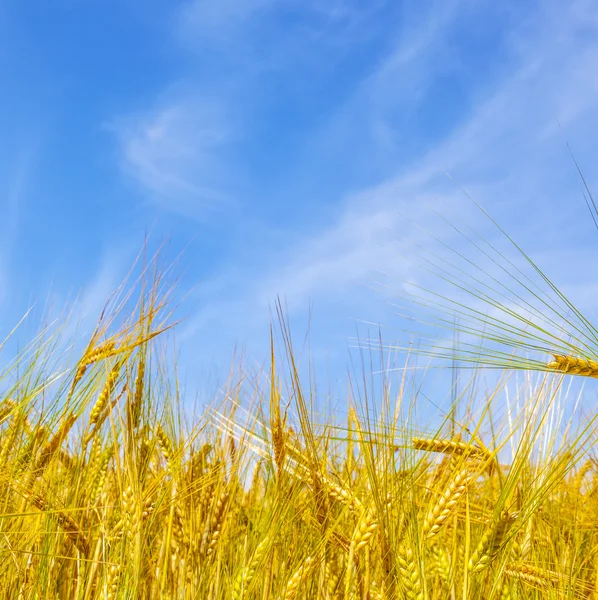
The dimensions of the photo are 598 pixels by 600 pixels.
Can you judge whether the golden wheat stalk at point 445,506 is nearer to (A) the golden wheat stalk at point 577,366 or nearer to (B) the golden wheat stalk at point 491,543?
(B) the golden wheat stalk at point 491,543

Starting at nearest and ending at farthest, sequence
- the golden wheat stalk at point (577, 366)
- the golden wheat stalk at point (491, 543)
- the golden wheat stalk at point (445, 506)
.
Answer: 1. the golden wheat stalk at point (491, 543)
2. the golden wheat stalk at point (445, 506)
3. the golden wheat stalk at point (577, 366)

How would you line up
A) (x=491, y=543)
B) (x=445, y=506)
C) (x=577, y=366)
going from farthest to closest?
1. (x=577, y=366)
2. (x=445, y=506)
3. (x=491, y=543)

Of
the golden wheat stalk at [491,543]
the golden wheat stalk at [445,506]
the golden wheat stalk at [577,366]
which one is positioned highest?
the golden wheat stalk at [577,366]

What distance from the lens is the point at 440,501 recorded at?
1.53m

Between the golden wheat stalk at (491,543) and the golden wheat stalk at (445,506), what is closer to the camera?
the golden wheat stalk at (491,543)

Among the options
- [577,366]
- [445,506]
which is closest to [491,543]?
[445,506]

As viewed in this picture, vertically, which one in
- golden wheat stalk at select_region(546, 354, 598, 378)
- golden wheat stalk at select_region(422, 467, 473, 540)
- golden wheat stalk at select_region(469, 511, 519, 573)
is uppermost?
golden wheat stalk at select_region(546, 354, 598, 378)

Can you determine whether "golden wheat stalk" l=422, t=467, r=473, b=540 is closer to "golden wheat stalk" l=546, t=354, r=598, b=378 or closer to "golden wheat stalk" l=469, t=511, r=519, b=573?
"golden wheat stalk" l=469, t=511, r=519, b=573

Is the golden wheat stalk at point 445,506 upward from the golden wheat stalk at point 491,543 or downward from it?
upward

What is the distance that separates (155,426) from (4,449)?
1.44 feet

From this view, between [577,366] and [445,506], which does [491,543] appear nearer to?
[445,506]

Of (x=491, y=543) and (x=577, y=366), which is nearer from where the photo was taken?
(x=491, y=543)

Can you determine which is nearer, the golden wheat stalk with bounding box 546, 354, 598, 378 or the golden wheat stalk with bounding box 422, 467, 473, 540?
the golden wheat stalk with bounding box 422, 467, 473, 540

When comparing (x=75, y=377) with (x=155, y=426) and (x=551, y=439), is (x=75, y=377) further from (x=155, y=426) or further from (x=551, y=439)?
(x=551, y=439)
